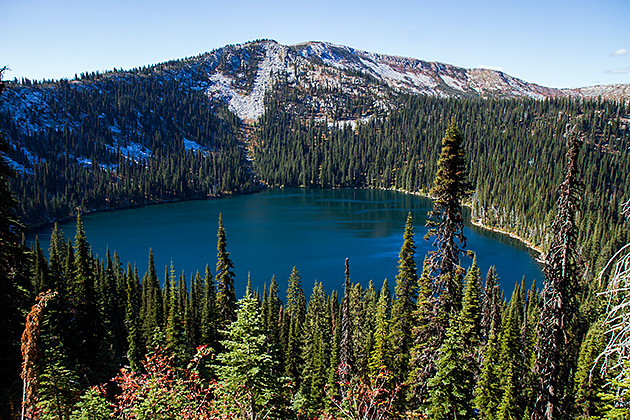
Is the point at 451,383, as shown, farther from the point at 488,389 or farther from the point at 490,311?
the point at 490,311

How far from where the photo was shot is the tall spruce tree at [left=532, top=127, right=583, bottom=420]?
14.5 meters

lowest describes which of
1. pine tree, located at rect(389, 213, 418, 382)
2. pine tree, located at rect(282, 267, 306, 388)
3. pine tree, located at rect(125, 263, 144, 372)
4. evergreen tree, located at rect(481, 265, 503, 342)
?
pine tree, located at rect(282, 267, 306, 388)

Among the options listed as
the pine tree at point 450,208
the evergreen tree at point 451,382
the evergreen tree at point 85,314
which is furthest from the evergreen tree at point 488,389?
the evergreen tree at point 85,314

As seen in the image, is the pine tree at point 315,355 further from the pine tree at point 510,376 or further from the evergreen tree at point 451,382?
the evergreen tree at point 451,382

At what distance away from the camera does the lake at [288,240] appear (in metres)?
77.9

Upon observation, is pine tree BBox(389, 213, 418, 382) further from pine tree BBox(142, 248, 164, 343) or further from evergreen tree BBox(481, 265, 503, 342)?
pine tree BBox(142, 248, 164, 343)

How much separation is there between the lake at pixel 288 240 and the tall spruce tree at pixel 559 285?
51356mm

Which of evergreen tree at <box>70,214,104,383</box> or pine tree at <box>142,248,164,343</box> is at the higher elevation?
evergreen tree at <box>70,214,104,383</box>

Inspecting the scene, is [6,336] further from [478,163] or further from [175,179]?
[478,163]

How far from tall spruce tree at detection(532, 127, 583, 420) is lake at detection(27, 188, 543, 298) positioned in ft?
168

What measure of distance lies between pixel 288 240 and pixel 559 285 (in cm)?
8822

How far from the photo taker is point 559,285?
1484 centimetres

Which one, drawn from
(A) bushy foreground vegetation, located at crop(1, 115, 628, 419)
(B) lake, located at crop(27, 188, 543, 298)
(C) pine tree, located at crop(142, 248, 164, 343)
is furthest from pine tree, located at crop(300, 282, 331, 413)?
(B) lake, located at crop(27, 188, 543, 298)

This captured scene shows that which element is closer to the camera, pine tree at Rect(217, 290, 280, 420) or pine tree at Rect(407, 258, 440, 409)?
pine tree at Rect(217, 290, 280, 420)
